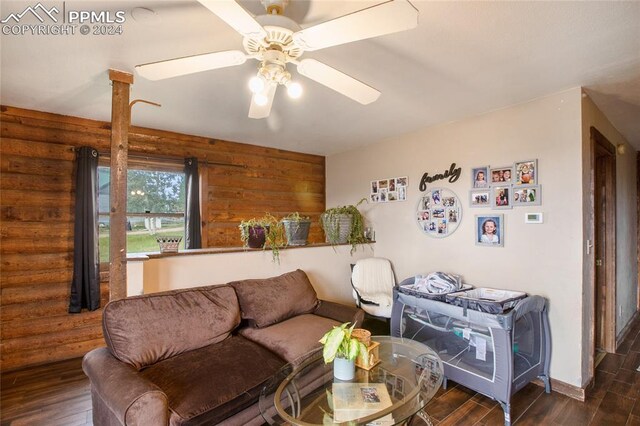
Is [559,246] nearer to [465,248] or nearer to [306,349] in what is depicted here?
[465,248]

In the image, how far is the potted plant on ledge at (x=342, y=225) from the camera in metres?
3.48

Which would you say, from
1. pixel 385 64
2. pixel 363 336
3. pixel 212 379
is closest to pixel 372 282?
pixel 363 336

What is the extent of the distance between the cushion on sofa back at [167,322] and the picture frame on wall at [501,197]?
95.8 inches

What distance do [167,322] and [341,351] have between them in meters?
1.19

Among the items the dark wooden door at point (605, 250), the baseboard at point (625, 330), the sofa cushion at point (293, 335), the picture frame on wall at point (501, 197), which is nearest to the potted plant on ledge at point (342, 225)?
the sofa cushion at point (293, 335)

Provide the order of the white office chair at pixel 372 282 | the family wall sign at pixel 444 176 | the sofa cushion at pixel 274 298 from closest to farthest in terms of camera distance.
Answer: the sofa cushion at pixel 274 298, the family wall sign at pixel 444 176, the white office chair at pixel 372 282

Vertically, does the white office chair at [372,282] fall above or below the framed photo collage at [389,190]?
below

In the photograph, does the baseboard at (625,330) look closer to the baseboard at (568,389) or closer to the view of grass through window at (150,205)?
the baseboard at (568,389)

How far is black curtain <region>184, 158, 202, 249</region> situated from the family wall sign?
2615mm

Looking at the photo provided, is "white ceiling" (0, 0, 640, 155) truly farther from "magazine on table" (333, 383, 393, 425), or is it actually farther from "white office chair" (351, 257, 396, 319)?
"magazine on table" (333, 383, 393, 425)

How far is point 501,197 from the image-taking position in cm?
275

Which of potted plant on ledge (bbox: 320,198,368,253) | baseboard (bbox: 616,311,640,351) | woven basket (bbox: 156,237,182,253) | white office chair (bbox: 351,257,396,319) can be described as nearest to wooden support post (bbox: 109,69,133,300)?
woven basket (bbox: 156,237,182,253)

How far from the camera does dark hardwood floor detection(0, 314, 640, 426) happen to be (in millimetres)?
2074

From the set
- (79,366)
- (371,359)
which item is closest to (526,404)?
(371,359)
